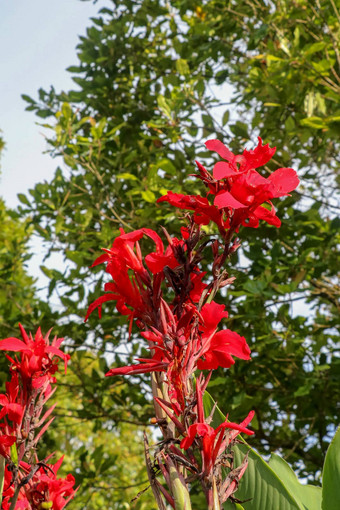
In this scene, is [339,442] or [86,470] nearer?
[339,442]

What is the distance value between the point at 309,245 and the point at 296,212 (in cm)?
28

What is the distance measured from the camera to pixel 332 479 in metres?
0.68

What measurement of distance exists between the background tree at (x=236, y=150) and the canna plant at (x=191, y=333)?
1.40m

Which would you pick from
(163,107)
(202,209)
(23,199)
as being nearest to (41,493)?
(202,209)

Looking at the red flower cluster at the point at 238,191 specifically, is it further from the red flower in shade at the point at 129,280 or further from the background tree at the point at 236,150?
the background tree at the point at 236,150

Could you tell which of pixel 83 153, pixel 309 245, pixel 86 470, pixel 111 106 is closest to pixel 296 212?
pixel 309 245

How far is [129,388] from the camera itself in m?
2.76

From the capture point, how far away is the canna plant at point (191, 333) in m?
0.55

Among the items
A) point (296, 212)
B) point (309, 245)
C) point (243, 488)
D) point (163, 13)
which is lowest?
point (243, 488)

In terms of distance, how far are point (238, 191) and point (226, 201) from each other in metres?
0.04

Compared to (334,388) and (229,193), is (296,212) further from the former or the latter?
(229,193)

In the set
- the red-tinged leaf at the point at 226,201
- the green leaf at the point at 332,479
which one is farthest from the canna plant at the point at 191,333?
the green leaf at the point at 332,479

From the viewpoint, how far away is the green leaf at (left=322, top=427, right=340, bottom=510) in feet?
2.20

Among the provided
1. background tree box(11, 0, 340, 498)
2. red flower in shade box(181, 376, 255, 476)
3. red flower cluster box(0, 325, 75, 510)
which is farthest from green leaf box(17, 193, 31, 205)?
red flower in shade box(181, 376, 255, 476)
